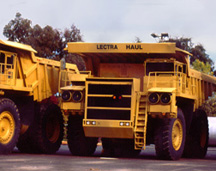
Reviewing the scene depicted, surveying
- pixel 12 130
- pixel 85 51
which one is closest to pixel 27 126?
pixel 12 130

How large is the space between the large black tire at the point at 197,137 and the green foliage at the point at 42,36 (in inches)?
1269

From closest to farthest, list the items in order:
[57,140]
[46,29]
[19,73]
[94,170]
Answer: [94,170] < [19,73] < [57,140] < [46,29]

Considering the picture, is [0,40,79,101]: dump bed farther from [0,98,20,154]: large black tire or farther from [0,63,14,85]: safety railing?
[0,98,20,154]: large black tire

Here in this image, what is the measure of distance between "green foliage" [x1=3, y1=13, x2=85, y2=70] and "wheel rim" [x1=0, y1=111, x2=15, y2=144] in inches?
1376

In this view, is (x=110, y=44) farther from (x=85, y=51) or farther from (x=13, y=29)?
(x=13, y=29)

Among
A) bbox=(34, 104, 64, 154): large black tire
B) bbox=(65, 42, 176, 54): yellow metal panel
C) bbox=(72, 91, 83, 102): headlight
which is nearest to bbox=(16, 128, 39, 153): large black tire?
bbox=(34, 104, 64, 154): large black tire

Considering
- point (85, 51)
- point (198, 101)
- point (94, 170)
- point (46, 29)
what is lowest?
point (94, 170)

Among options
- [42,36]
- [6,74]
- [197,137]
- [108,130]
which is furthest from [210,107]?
[6,74]

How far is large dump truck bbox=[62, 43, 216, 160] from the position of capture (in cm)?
1933

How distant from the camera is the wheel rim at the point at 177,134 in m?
20.1

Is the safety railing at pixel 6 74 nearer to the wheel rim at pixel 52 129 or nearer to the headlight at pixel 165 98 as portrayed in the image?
the wheel rim at pixel 52 129

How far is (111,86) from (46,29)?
3943cm

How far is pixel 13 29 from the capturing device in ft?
197

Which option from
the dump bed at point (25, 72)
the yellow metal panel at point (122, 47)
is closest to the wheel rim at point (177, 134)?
the yellow metal panel at point (122, 47)
